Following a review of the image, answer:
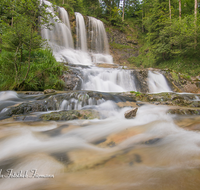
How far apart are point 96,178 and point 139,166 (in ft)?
1.56

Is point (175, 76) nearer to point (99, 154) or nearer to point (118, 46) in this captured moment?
point (99, 154)

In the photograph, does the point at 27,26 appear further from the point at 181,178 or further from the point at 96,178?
the point at 181,178

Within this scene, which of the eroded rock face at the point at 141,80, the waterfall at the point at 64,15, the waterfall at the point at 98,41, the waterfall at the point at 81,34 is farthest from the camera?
the waterfall at the point at 98,41

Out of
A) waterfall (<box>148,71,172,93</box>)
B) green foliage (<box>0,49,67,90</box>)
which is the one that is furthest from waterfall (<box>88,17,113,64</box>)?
green foliage (<box>0,49,67,90</box>)

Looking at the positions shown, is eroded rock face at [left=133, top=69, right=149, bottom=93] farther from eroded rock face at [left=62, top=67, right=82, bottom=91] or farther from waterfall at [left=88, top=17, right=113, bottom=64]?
waterfall at [left=88, top=17, right=113, bottom=64]

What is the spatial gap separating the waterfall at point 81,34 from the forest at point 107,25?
5.64ft

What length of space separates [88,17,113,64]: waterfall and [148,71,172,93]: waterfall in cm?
946

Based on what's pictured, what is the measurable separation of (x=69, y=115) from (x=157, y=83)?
7.43m

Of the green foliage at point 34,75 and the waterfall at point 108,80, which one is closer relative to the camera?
the green foliage at point 34,75

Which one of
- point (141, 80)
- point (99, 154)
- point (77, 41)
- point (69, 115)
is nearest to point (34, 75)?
point (69, 115)

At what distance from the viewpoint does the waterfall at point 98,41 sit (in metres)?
18.2

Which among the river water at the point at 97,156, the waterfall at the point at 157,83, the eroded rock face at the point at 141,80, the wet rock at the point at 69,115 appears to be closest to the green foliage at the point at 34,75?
the wet rock at the point at 69,115

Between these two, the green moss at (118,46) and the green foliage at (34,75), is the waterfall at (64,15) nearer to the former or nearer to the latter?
the green moss at (118,46)

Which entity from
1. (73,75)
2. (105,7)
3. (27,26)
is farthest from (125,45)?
(27,26)
